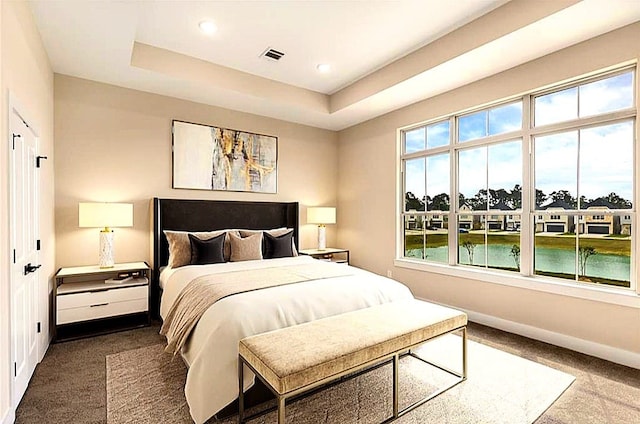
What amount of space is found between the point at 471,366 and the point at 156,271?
3.47 m

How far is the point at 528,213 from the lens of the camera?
354 centimetres

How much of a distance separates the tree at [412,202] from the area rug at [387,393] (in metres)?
2.25

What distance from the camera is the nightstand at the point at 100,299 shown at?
3295mm

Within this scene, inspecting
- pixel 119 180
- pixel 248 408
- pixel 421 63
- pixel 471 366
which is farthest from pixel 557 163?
pixel 119 180

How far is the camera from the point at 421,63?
3641mm

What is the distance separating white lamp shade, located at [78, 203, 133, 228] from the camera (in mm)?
3477

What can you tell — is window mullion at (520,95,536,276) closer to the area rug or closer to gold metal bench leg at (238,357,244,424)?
the area rug

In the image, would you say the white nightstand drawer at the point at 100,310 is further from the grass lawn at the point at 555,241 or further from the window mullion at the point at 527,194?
the window mullion at the point at 527,194

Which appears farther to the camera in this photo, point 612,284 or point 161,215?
point 161,215

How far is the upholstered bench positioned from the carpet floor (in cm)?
79

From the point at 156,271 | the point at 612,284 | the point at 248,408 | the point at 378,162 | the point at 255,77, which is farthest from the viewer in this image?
the point at 378,162

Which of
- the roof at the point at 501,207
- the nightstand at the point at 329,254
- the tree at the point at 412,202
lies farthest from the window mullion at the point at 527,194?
the nightstand at the point at 329,254

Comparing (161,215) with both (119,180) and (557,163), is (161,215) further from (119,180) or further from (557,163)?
(557,163)

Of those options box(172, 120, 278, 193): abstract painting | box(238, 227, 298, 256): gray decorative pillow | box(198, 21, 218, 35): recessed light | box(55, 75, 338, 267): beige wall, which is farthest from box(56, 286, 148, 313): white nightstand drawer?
box(198, 21, 218, 35): recessed light
